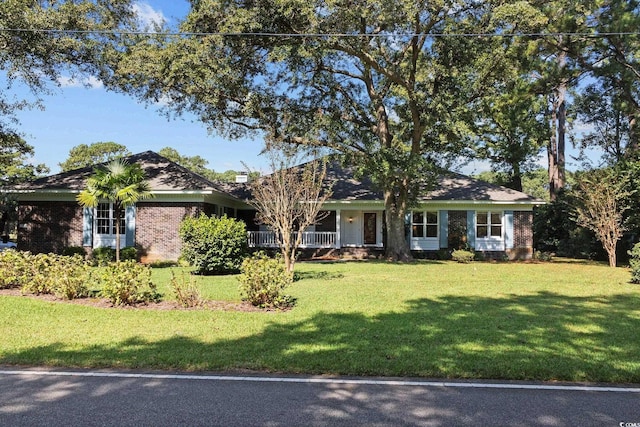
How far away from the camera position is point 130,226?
19.9 m

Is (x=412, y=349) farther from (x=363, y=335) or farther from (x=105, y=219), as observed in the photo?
(x=105, y=219)

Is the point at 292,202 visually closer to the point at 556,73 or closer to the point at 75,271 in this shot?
the point at 75,271

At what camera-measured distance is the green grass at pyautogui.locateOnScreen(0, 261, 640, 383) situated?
546 cm

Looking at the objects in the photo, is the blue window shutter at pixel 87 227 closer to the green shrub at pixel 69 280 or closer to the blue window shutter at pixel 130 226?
the blue window shutter at pixel 130 226

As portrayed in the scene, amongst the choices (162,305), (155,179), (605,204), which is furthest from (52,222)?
(605,204)

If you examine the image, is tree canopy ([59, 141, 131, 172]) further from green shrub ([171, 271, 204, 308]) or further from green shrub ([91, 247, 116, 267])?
green shrub ([171, 271, 204, 308])

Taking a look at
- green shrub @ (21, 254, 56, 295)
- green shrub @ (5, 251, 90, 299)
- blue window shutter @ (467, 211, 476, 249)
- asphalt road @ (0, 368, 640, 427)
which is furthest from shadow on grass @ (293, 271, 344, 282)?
blue window shutter @ (467, 211, 476, 249)

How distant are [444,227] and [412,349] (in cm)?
1899

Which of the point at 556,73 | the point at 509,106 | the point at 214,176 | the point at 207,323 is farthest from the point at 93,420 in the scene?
the point at 214,176

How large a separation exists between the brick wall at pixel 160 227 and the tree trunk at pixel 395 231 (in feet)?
27.7

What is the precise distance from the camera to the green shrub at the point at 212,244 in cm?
1416

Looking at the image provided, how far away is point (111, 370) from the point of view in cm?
531

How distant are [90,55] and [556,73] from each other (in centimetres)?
1878

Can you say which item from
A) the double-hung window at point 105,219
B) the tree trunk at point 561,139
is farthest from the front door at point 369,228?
the tree trunk at point 561,139
